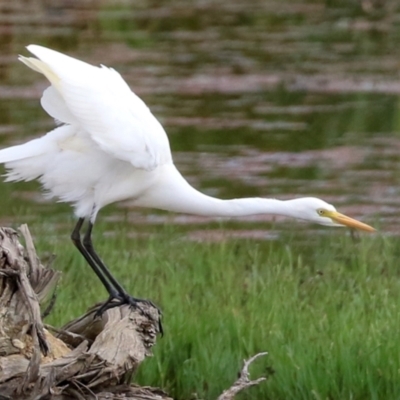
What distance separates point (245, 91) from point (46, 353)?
8.87 m

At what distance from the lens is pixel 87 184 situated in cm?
452

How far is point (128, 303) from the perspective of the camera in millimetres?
4457

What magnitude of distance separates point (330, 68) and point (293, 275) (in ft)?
25.6

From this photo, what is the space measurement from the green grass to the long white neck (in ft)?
1.55

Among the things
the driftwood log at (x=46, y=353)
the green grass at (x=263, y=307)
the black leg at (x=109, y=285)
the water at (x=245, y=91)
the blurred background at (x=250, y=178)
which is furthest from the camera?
the water at (x=245, y=91)

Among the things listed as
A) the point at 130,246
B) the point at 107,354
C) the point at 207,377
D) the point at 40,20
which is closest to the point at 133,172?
the point at 207,377

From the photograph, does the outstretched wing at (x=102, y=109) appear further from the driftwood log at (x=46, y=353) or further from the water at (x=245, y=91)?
the water at (x=245, y=91)

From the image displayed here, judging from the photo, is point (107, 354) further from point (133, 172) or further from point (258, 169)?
point (258, 169)

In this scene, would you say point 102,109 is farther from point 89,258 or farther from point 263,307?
point 263,307

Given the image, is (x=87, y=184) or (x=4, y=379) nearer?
(x=4, y=379)

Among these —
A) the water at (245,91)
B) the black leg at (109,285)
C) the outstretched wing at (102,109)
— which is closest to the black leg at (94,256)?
the black leg at (109,285)

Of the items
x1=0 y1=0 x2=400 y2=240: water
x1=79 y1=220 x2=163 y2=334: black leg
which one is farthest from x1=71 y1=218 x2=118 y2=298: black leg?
x1=0 y1=0 x2=400 y2=240: water

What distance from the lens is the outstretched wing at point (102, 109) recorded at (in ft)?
14.5

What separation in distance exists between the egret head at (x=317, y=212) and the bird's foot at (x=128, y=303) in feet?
2.13
